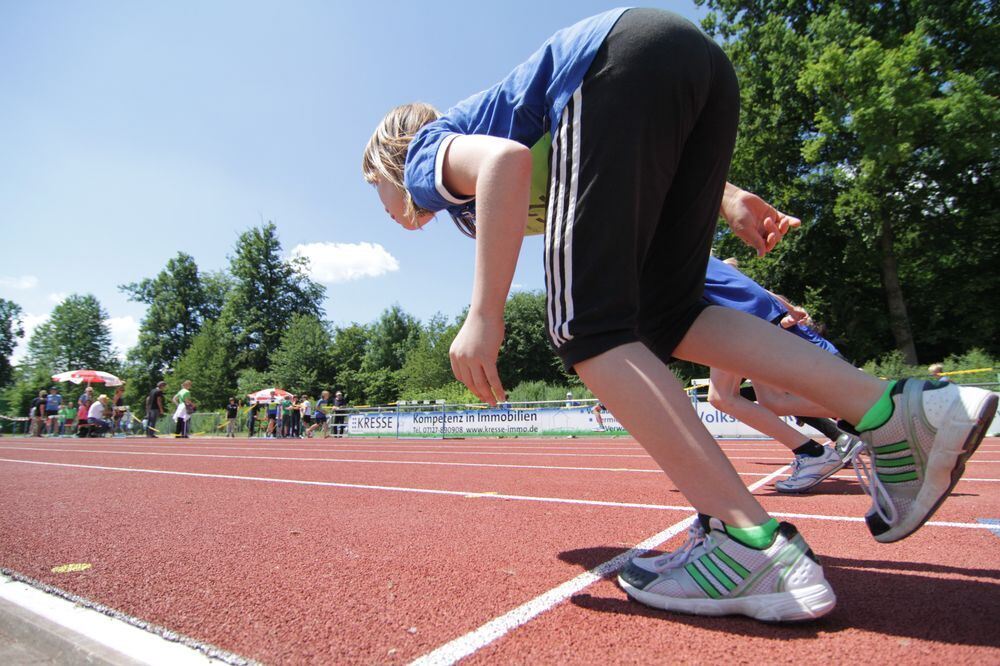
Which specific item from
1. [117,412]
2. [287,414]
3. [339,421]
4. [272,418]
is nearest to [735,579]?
[339,421]

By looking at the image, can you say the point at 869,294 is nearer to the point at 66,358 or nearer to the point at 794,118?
the point at 794,118

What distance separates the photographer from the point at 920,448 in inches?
51.4

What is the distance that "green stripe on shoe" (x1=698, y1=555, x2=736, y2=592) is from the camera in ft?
4.34

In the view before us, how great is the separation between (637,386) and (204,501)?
3065 millimetres

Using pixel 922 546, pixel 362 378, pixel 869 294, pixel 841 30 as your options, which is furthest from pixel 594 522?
pixel 362 378

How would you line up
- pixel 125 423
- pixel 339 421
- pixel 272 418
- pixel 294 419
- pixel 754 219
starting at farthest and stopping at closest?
pixel 125 423 < pixel 272 418 < pixel 294 419 < pixel 339 421 < pixel 754 219

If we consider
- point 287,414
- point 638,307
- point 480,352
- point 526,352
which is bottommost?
point 480,352

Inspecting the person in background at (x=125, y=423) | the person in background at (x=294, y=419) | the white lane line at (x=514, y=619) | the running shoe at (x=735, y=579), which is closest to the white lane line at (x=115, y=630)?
the white lane line at (x=514, y=619)

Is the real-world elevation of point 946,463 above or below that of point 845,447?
above

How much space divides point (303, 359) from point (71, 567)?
163 ft

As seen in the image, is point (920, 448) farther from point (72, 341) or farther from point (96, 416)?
point (72, 341)

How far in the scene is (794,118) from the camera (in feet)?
76.8

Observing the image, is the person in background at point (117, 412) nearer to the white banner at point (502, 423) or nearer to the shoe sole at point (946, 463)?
the white banner at point (502, 423)

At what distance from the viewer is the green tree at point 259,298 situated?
5200cm
